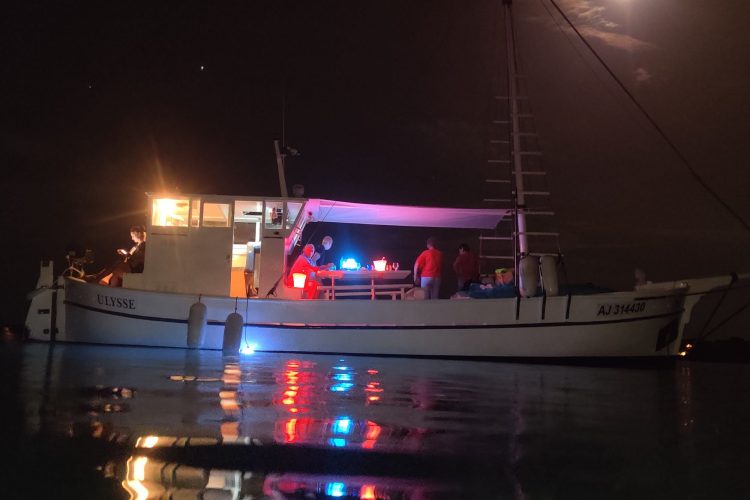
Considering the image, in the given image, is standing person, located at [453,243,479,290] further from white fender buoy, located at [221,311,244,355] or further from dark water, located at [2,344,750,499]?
dark water, located at [2,344,750,499]

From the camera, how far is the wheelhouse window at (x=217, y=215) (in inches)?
551

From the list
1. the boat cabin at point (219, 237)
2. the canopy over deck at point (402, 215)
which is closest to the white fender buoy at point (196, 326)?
the boat cabin at point (219, 237)

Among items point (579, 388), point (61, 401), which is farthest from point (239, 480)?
point (579, 388)

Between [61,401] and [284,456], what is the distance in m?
2.48

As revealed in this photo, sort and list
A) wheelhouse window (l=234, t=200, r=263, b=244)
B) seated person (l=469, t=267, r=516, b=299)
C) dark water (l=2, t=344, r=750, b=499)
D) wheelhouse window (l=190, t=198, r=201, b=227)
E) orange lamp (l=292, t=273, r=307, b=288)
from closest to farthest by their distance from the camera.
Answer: dark water (l=2, t=344, r=750, b=499)
seated person (l=469, t=267, r=516, b=299)
orange lamp (l=292, t=273, r=307, b=288)
wheelhouse window (l=190, t=198, r=201, b=227)
wheelhouse window (l=234, t=200, r=263, b=244)

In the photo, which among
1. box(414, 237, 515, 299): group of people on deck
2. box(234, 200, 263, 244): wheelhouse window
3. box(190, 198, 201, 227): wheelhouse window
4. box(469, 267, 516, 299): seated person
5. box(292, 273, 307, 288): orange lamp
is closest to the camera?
box(469, 267, 516, 299): seated person

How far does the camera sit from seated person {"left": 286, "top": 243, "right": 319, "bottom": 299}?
13375 millimetres

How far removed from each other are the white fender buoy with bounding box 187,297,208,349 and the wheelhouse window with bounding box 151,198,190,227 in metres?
2.28

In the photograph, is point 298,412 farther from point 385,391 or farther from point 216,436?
point 385,391

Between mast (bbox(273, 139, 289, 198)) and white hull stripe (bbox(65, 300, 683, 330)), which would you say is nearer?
white hull stripe (bbox(65, 300, 683, 330))

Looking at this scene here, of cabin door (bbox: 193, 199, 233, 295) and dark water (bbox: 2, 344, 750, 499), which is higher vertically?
cabin door (bbox: 193, 199, 233, 295)

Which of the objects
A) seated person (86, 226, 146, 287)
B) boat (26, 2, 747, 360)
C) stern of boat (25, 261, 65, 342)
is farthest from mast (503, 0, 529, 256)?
stern of boat (25, 261, 65, 342)

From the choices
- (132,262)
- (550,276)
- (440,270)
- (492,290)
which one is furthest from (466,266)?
(132,262)

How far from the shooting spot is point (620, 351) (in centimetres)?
1191
